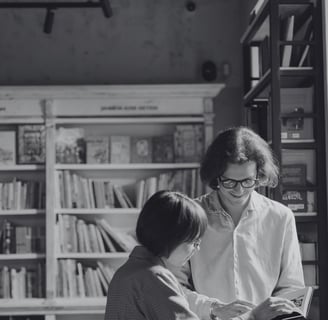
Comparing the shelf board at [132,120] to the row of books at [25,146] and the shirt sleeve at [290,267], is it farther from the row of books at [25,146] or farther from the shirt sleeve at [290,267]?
the shirt sleeve at [290,267]

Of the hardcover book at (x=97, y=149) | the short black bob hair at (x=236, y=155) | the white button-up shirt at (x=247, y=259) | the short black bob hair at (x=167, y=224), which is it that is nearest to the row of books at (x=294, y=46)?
the short black bob hair at (x=236, y=155)

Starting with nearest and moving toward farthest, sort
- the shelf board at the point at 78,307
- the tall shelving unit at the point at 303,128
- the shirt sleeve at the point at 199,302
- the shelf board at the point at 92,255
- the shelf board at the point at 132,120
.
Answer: the shirt sleeve at the point at 199,302 → the tall shelving unit at the point at 303,128 → the shelf board at the point at 78,307 → the shelf board at the point at 92,255 → the shelf board at the point at 132,120

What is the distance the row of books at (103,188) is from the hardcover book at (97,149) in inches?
6.3

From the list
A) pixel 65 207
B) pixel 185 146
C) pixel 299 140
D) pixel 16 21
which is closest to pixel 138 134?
pixel 185 146

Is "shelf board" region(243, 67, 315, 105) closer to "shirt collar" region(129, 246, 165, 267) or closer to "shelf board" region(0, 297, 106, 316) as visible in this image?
"shirt collar" region(129, 246, 165, 267)

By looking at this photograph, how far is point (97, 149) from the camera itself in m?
5.15

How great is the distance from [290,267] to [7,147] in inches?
133

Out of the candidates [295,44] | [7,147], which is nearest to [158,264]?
[295,44]

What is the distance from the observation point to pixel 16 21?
555 cm

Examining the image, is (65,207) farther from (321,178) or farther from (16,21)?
(321,178)

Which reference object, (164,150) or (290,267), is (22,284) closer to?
(164,150)

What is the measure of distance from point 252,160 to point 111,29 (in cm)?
359

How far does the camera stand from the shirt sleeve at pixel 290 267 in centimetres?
217

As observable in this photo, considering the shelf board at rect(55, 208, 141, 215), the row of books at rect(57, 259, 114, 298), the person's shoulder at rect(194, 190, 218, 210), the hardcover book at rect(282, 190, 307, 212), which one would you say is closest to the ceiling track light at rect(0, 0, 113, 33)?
the shelf board at rect(55, 208, 141, 215)
